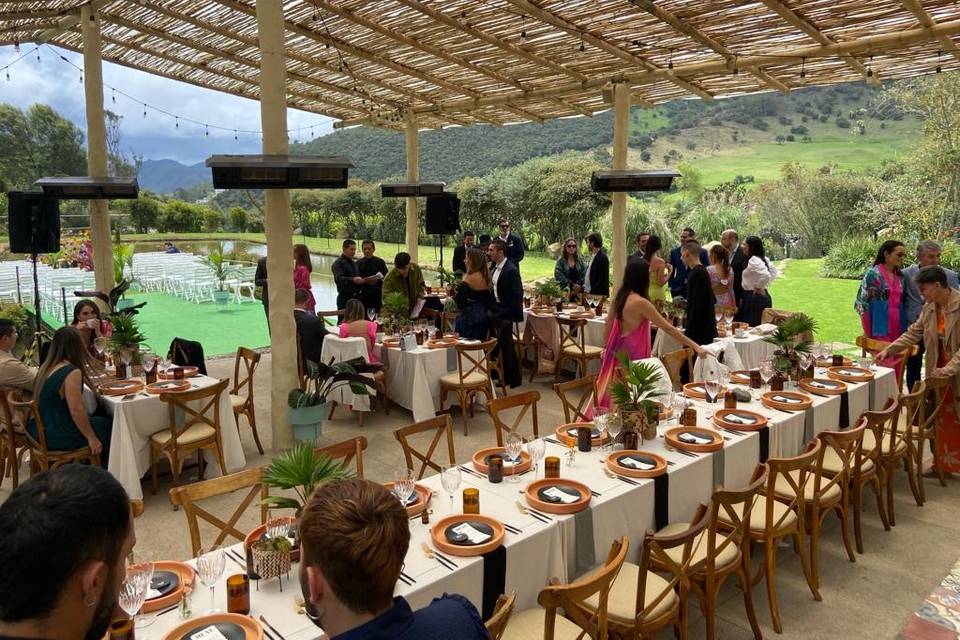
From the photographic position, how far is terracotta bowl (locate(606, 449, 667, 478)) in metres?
3.34

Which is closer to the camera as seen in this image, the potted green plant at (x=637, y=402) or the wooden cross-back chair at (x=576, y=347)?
the potted green plant at (x=637, y=402)

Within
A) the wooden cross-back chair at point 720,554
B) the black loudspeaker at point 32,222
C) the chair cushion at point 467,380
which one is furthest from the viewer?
the black loudspeaker at point 32,222

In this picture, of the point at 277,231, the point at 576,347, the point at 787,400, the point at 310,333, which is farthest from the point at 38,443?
the point at 576,347

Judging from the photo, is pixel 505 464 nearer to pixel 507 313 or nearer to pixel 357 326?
pixel 357 326

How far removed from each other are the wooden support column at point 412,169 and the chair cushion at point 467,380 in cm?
548

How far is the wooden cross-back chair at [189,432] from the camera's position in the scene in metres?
5.02

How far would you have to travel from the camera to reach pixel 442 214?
1115 cm

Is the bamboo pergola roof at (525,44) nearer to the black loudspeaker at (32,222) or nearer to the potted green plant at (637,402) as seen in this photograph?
the black loudspeaker at (32,222)

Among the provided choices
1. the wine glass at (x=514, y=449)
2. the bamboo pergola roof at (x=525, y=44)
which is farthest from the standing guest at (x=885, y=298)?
the wine glass at (x=514, y=449)

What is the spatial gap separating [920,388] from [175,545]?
5267 millimetres

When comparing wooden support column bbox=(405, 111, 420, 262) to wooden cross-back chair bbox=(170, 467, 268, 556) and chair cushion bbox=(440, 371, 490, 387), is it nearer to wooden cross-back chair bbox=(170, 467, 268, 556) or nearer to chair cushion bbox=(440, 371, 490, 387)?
chair cushion bbox=(440, 371, 490, 387)

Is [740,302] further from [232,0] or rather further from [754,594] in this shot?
[232,0]

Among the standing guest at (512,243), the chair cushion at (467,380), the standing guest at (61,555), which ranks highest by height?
the standing guest at (512,243)

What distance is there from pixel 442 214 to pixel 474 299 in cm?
415
